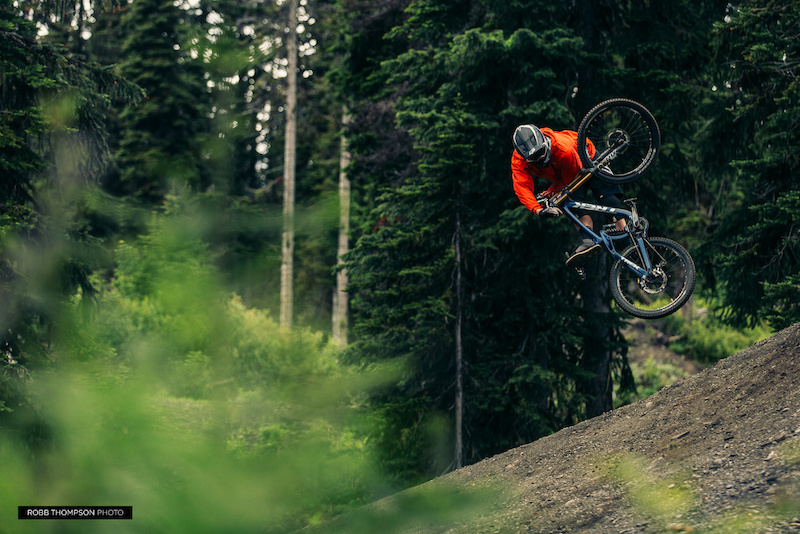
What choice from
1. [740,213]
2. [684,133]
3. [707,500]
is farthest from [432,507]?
[684,133]

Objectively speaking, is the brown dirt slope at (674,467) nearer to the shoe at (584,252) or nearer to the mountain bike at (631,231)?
the mountain bike at (631,231)

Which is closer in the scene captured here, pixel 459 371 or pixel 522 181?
pixel 522 181

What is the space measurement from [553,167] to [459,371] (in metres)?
4.79

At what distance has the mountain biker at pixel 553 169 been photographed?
7102mm

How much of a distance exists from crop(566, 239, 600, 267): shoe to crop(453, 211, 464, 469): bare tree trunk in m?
4.04

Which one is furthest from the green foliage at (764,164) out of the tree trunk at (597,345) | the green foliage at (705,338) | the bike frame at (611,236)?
the green foliage at (705,338)

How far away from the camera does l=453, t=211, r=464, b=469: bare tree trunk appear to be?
11102 mm

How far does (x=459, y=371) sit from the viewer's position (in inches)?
449

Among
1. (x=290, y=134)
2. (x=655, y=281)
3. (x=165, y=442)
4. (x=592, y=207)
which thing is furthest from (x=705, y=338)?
(x=165, y=442)

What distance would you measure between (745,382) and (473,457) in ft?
17.3

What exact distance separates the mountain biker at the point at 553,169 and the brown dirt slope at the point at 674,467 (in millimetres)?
2103

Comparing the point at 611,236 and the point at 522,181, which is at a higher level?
the point at 522,181

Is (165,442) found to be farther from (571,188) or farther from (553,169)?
(553,169)

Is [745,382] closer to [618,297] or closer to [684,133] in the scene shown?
[618,297]
